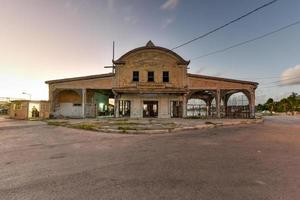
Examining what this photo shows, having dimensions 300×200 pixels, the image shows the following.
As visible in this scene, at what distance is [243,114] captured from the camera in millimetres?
28328

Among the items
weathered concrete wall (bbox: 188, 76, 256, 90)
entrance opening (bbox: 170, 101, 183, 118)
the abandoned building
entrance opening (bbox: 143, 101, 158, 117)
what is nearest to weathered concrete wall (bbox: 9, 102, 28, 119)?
the abandoned building

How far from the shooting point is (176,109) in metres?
27.8

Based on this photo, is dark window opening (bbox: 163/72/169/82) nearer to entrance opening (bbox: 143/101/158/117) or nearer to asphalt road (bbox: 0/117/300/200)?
entrance opening (bbox: 143/101/158/117)

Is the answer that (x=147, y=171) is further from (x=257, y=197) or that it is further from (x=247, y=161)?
(x=247, y=161)

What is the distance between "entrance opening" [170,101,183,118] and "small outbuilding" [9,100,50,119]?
597 inches

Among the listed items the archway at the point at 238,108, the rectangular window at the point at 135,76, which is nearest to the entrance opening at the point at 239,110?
the archway at the point at 238,108

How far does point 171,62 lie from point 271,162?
21048mm

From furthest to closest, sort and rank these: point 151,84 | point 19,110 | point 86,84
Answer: point 19,110 < point 151,84 < point 86,84

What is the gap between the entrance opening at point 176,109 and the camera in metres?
27.0

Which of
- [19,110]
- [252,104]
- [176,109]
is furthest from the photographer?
[176,109]

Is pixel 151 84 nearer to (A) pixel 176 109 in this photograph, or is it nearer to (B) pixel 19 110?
(A) pixel 176 109

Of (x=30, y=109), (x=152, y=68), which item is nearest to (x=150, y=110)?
(x=152, y=68)

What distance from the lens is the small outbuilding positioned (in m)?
24.9

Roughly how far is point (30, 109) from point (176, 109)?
18.5 metres
